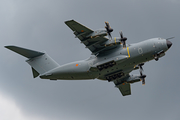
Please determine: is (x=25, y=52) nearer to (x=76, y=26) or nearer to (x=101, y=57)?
(x=76, y=26)

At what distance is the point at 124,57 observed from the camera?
31.4 meters

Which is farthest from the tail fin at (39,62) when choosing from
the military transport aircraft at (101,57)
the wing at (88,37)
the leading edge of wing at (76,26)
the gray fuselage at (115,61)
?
the leading edge of wing at (76,26)

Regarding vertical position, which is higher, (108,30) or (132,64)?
(108,30)

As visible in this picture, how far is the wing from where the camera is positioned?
2989 cm

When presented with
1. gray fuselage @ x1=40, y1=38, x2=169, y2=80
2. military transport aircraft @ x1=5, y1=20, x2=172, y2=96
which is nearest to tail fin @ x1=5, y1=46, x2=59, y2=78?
military transport aircraft @ x1=5, y1=20, x2=172, y2=96

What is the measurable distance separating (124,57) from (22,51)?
12525mm

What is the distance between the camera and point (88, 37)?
101 feet

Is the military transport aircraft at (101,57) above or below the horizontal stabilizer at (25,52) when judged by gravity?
below

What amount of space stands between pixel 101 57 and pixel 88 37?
3.25m

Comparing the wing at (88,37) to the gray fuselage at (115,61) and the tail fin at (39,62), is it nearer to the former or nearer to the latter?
the gray fuselage at (115,61)

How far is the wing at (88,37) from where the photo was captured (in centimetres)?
2989

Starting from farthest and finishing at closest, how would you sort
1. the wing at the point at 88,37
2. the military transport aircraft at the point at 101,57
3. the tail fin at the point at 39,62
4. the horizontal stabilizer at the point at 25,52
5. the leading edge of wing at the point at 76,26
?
the tail fin at the point at 39,62 < the horizontal stabilizer at the point at 25,52 < the military transport aircraft at the point at 101,57 < the wing at the point at 88,37 < the leading edge of wing at the point at 76,26

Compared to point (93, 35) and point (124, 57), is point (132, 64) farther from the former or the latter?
point (93, 35)

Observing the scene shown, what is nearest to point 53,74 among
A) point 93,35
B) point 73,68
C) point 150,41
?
point 73,68
